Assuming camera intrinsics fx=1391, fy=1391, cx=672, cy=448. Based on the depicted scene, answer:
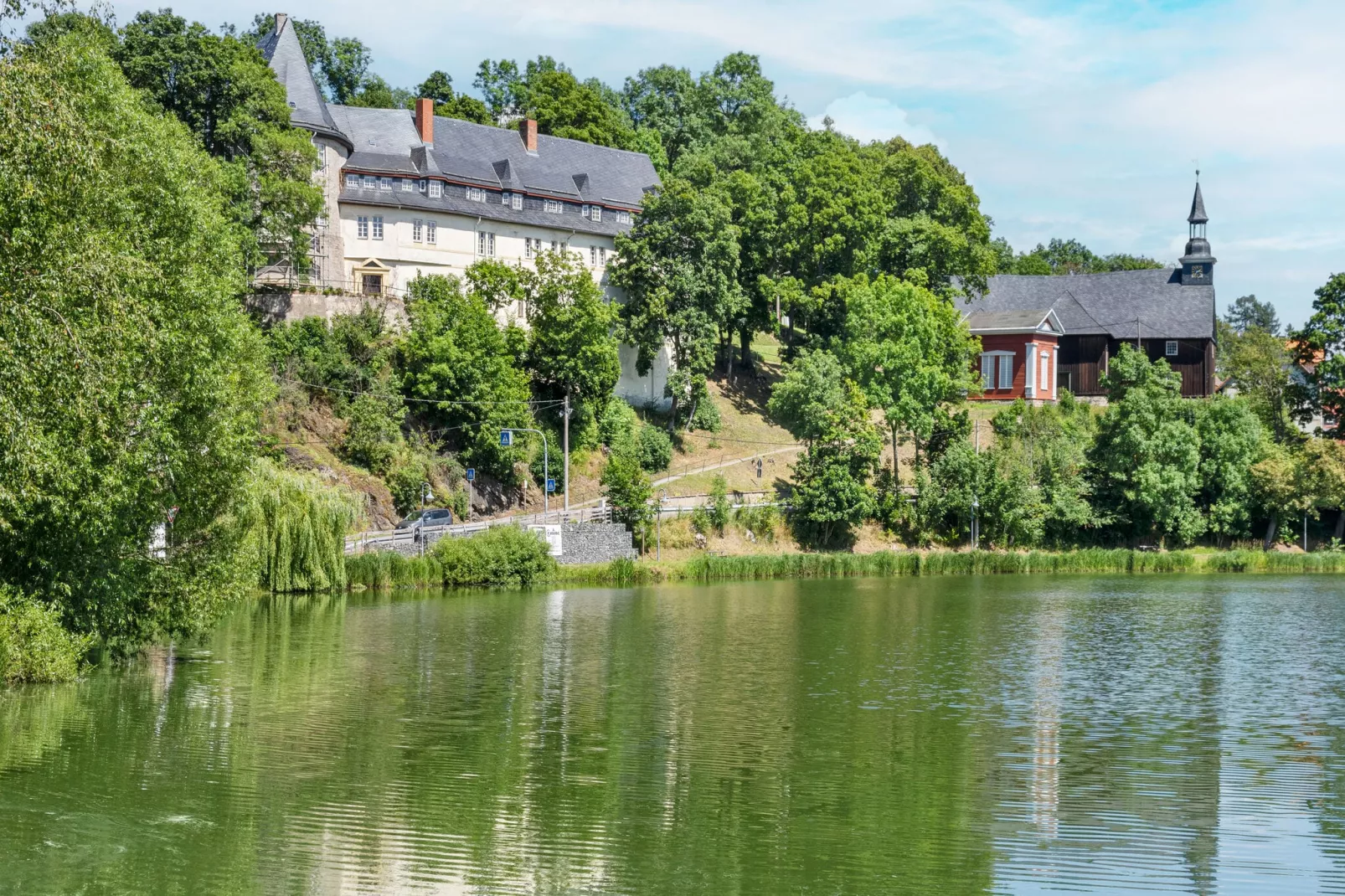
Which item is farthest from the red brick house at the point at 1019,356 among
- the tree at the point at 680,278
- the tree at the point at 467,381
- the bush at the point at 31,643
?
the bush at the point at 31,643

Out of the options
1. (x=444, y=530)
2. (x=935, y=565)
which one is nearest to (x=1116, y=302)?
(x=935, y=565)

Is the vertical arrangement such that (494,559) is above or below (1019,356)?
below

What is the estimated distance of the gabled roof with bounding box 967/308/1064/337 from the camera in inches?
3590

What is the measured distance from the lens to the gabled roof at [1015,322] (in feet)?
299

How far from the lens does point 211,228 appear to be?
32.7 meters

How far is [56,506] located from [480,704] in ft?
29.6

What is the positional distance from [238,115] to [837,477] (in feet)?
115

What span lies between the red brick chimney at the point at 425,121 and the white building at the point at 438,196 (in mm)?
51

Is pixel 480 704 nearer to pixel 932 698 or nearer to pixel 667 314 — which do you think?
pixel 932 698

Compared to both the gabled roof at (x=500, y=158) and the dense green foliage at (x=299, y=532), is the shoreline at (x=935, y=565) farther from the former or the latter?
the gabled roof at (x=500, y=158)

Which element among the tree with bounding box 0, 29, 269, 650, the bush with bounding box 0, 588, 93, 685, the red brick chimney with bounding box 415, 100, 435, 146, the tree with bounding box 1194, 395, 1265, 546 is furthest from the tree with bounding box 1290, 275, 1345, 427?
the bush with bounding box 0, 588, 93, 685

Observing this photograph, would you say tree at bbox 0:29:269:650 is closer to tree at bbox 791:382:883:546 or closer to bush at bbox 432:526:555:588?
bush at bbox 432:526:555:588

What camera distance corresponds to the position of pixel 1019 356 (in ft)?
299

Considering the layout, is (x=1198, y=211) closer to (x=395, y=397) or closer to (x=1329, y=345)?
(x=1329, y=345)
